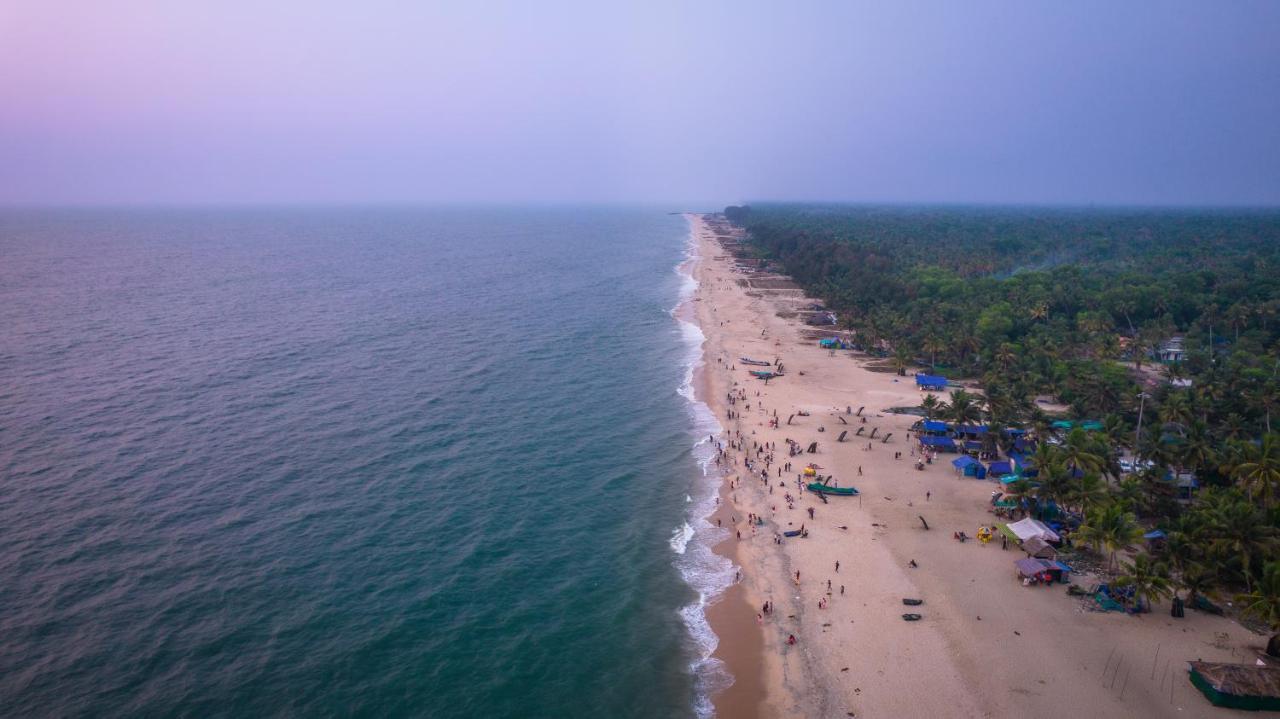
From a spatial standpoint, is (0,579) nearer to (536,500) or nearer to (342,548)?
(342,548)

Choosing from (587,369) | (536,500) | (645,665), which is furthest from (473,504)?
(587,369)

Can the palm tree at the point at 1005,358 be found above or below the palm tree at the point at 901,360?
above

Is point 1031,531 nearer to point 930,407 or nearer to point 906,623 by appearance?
point 906,623

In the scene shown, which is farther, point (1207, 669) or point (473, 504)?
point (473, 504)

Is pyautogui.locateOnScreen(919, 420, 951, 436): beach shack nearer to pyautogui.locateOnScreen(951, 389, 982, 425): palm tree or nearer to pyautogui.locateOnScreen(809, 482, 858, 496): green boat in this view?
pyautogui.locateOnScreen(951, 389, 982, 425): palm tree

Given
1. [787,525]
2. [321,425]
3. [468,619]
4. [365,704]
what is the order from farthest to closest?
[321,425], [787,525], [468,619], [365,704]

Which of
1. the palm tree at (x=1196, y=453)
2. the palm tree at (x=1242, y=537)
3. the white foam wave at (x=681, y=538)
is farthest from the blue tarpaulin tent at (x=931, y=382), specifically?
the white foam wave at (x=681, y=538)

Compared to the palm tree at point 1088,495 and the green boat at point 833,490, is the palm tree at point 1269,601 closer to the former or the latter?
the palm tree at point 1088,495
